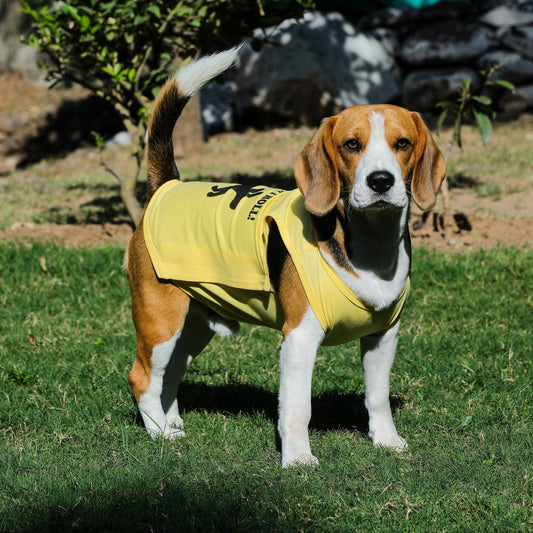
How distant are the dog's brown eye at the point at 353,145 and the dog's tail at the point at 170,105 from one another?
34.3 inches

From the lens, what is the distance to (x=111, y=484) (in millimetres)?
3537

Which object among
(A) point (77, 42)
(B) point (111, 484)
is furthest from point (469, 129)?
(B) point (111, 484)

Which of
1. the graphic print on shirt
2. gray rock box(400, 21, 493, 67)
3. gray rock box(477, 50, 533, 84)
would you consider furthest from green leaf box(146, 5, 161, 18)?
gray rock box(400, 21, 493, 67)

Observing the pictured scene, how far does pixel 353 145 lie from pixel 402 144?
22 cm

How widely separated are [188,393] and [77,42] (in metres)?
3.90

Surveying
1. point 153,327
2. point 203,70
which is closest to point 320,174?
point 203,70

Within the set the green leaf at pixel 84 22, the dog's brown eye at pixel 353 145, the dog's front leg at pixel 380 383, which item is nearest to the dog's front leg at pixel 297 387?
the dog's front leg at pixel 380 383

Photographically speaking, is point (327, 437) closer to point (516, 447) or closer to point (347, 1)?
point (516, 447)

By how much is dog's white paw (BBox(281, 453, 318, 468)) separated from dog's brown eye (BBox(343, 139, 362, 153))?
1.39 metres

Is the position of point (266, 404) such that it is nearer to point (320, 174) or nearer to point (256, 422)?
point (256, 422)

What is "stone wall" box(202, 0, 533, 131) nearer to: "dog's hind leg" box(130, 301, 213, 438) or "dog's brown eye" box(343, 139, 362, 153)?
"dog's hind leg" box(130, 301, 213, 438)

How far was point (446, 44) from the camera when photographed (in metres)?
14.4

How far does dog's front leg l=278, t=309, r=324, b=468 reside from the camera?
3.70 metres

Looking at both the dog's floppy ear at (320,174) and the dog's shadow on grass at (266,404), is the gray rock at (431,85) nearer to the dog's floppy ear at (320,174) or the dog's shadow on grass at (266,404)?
the dog's shadow on grass at (266,404)
